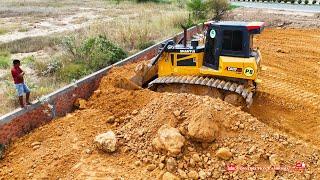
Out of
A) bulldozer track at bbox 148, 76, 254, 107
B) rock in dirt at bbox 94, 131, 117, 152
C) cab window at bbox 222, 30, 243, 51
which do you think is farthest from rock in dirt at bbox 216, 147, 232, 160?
cab window at bbox 222, 30, 243, 51

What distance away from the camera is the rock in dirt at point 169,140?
6785mm

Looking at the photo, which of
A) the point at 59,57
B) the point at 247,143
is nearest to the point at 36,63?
the point at 59,57

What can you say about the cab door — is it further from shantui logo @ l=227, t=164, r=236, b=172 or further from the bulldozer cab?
shantui logo @ l=227, t=164, r=236, b=172

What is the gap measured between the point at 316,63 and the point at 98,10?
20.1m

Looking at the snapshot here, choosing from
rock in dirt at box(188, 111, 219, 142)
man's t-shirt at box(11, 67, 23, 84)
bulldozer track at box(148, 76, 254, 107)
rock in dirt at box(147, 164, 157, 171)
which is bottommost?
rock in dirt at box(147, 164, 157, 171)

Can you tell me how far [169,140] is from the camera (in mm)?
6859

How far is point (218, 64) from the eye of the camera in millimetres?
9266

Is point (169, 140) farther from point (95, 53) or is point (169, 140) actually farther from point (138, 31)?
point (138, 31)

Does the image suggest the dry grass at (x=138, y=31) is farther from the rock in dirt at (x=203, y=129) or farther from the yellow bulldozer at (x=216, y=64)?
the rock in dirt at (x=203, y=129)

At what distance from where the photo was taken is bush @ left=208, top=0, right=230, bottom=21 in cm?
2483

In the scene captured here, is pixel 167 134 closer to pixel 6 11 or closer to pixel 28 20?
pixel 28 20

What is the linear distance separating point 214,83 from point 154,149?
8.96 feet

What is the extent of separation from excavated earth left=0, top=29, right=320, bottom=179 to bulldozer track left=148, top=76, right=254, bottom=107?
570 millimetres

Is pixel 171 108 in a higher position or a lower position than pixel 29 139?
higher
